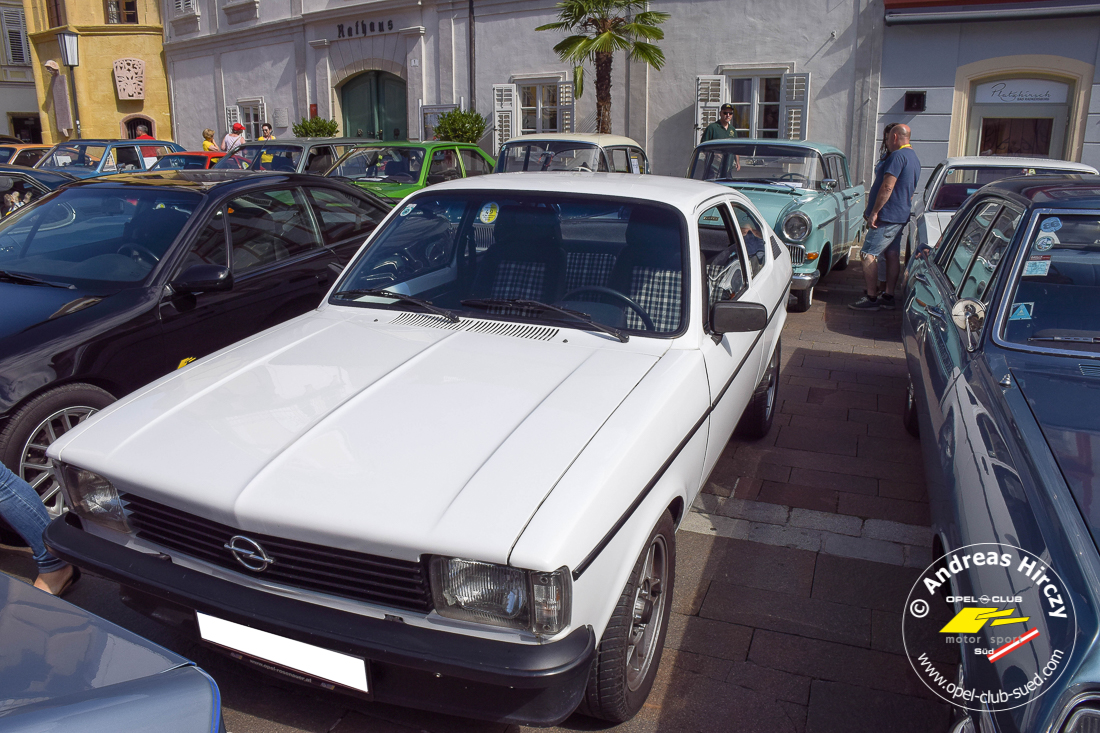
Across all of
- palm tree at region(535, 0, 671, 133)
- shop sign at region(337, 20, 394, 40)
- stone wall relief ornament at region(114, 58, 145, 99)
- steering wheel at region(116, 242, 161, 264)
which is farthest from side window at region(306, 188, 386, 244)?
stone wall relief ornament at region(114, 58, 145, 99)

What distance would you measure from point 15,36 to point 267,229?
3678 cm

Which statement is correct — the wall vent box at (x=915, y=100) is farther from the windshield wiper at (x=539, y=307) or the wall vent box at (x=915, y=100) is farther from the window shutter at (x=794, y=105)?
the windshield wiper at (x=539, y=307)

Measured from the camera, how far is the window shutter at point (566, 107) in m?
15.9

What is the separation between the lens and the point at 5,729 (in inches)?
55.3

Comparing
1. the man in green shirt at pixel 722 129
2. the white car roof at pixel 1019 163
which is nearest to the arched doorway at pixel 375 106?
the man in green shirt at pixel 722 129

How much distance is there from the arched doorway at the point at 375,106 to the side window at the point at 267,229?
14.6 meters

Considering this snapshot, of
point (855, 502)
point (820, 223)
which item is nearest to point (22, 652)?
point (855, 502)

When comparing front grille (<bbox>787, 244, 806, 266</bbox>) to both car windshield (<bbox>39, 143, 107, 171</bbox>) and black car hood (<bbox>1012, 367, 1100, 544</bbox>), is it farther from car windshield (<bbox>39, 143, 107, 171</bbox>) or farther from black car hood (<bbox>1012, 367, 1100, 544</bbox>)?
car windshield (<bbox>39, 143, 107, 171</bbox>)

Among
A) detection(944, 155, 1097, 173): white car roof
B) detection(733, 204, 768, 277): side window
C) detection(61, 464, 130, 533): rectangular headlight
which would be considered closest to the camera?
detection(61, 464, 130, 533): rectangular headlight

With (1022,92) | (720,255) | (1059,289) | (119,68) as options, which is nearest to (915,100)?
(1022,92)

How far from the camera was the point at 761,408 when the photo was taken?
→ 4.53 m

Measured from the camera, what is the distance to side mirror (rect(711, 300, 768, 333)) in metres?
3.02

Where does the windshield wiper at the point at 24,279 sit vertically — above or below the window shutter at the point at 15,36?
below

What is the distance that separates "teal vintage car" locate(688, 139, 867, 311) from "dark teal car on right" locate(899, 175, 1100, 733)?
10.4 feet
